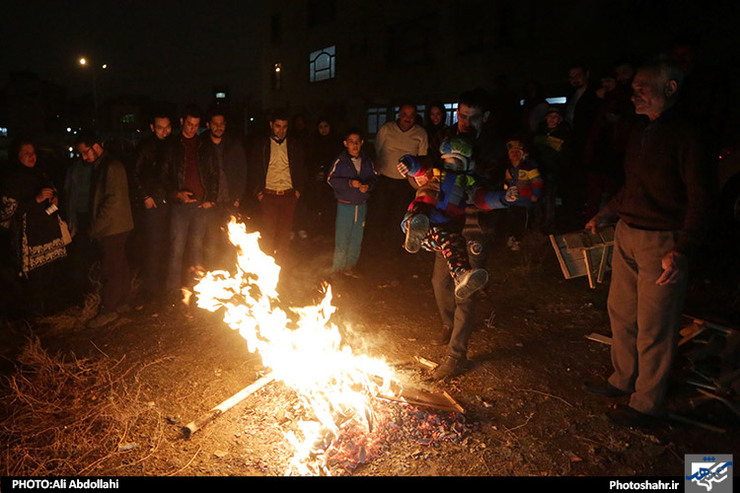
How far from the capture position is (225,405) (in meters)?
Answer: 3.81

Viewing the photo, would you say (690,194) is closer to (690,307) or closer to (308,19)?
(690,307)

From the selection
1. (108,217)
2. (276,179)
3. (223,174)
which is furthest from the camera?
(276,179)

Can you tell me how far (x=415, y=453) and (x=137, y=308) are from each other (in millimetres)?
4196

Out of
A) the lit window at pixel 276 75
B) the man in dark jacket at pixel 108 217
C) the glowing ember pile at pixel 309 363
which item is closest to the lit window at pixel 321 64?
the lit window at pixel 276 75

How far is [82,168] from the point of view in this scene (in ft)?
20.7

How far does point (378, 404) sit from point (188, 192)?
3.73 meters

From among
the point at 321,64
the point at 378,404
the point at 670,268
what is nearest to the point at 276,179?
the point at 378,404

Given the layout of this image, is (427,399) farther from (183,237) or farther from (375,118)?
(375,118)

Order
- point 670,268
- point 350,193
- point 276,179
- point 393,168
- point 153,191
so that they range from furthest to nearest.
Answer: point 393,168 → point 276,179 → point 350,193 → point 153,191 → point 670,268

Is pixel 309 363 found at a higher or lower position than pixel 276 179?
lower

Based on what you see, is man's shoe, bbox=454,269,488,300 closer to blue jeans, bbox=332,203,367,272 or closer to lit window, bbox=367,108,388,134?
blue jeans, bbox=332,203,367,272

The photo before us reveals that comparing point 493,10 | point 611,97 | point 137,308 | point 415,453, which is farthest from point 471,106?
point 493,10

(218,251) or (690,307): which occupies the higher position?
(218,251)

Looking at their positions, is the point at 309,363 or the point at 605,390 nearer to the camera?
the point at 309,363
